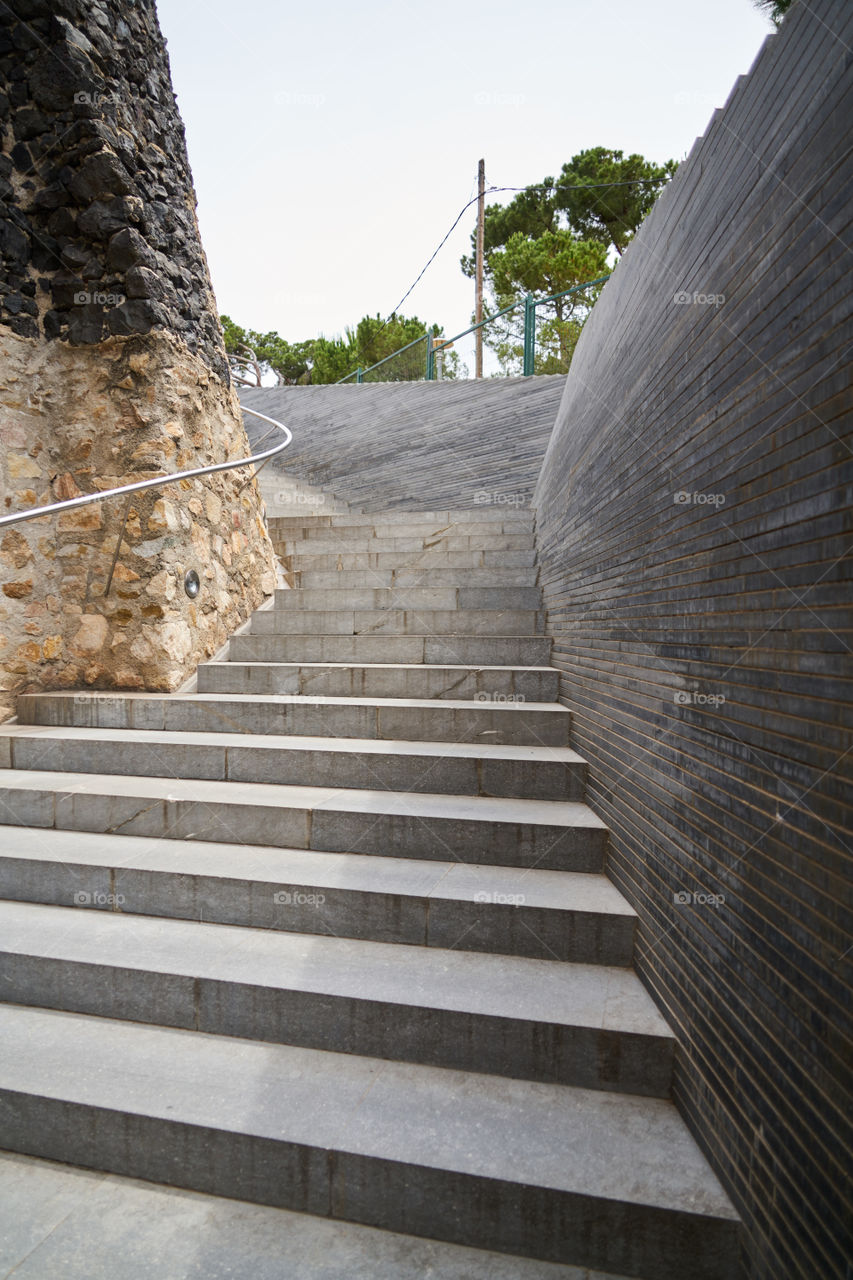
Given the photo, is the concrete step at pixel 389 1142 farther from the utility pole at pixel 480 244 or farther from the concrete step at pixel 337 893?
the utility pole at pixel 480 244

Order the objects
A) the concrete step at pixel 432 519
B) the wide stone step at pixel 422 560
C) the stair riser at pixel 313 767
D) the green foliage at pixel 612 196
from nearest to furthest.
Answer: the stair riser at pixel 313 767, the wide stone step at pixel 422 560, the concrete step at pixel 432 519, the green foliage at pixel 612 196

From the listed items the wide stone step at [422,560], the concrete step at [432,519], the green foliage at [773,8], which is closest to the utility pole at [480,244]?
the green foliage at [773,8]

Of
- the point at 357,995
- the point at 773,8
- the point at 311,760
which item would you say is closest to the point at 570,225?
the point at 773,8

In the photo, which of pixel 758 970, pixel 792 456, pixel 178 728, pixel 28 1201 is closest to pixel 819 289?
pixel 792 456

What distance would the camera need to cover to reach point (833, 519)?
3.58ft

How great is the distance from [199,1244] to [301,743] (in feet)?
5.84

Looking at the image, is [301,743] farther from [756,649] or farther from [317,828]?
[756,649]

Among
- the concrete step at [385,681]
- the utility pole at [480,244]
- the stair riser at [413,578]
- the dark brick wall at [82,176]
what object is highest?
the utility pole at [480,244]

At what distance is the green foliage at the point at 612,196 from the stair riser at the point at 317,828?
57.6ft

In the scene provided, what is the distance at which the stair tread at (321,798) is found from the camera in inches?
100

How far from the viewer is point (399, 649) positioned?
3.83 m

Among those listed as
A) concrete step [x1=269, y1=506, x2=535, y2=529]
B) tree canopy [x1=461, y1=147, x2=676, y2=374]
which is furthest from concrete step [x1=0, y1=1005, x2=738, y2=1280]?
tree canopy [x1=461, y1=147, x2=676, y2=374]

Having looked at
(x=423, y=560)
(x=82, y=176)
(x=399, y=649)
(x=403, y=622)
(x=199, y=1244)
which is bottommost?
(x=199, y=1244)

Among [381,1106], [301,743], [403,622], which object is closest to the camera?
[381,1106]
